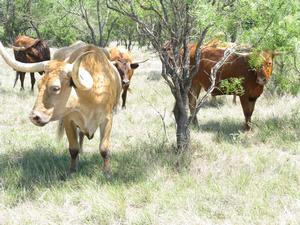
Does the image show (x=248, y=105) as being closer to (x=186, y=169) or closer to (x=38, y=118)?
(x=186, y=169)

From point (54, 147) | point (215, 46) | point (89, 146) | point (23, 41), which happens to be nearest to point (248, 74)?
point (215, 46)

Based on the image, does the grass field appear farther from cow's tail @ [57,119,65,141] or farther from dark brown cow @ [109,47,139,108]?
dark brown cow @ [109,47,139,108]

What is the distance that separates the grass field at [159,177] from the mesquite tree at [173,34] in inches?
14.2

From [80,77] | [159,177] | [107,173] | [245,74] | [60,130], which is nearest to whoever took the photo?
[80,77]

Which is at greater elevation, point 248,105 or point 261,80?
point 261,80

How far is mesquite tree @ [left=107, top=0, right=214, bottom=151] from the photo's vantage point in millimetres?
4953

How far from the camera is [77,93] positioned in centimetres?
452

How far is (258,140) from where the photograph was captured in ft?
20.8

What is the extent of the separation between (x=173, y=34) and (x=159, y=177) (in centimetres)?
176

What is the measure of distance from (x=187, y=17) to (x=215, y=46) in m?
2.34

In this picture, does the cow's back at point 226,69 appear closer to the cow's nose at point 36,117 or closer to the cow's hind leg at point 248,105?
the cow's hind leg at point 248,105

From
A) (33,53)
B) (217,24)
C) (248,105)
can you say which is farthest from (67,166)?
(33,53)

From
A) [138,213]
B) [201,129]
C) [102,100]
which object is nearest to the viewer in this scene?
[138,213]

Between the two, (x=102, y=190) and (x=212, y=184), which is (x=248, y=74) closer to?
(x=212, y=184)
